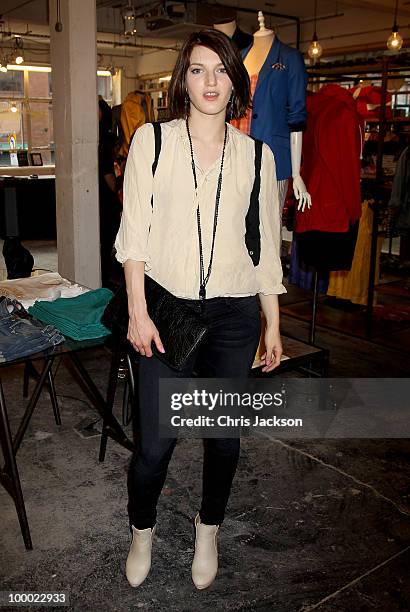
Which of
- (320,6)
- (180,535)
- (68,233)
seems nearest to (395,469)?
(180,535)

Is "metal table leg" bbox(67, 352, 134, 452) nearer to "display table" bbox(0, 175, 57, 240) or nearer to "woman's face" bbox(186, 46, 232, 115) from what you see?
"woman's face" bbox(186, 46, 232, 115)

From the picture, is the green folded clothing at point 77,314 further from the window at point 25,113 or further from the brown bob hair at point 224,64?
the window at point 25,113

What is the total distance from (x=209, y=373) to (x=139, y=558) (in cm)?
67

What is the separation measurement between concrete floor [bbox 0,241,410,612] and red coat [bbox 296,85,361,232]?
4.16 ft

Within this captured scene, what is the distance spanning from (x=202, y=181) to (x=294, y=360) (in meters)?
1.78

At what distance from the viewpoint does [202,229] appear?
176 cm

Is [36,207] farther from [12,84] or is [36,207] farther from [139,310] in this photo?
[139,310]

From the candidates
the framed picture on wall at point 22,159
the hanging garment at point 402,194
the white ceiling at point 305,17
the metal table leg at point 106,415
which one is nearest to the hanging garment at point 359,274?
the hanging garment at point 402,194

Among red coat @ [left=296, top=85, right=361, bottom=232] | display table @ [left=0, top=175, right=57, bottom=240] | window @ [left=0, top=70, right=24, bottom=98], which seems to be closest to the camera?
red coat @ [left=296, top=85, right=361, bottom=232]

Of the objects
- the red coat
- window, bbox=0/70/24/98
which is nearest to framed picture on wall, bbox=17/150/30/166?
window, bbox=0/70/24/98

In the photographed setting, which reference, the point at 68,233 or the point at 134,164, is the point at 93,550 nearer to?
the point at 134,164

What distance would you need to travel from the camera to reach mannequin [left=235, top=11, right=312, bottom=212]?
309 cm

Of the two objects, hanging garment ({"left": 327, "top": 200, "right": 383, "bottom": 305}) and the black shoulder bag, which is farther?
hanging garment ({"left": 327, "top": 200, "right": 383, "bottom": 305})

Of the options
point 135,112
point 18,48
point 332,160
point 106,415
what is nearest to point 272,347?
point 106,415
